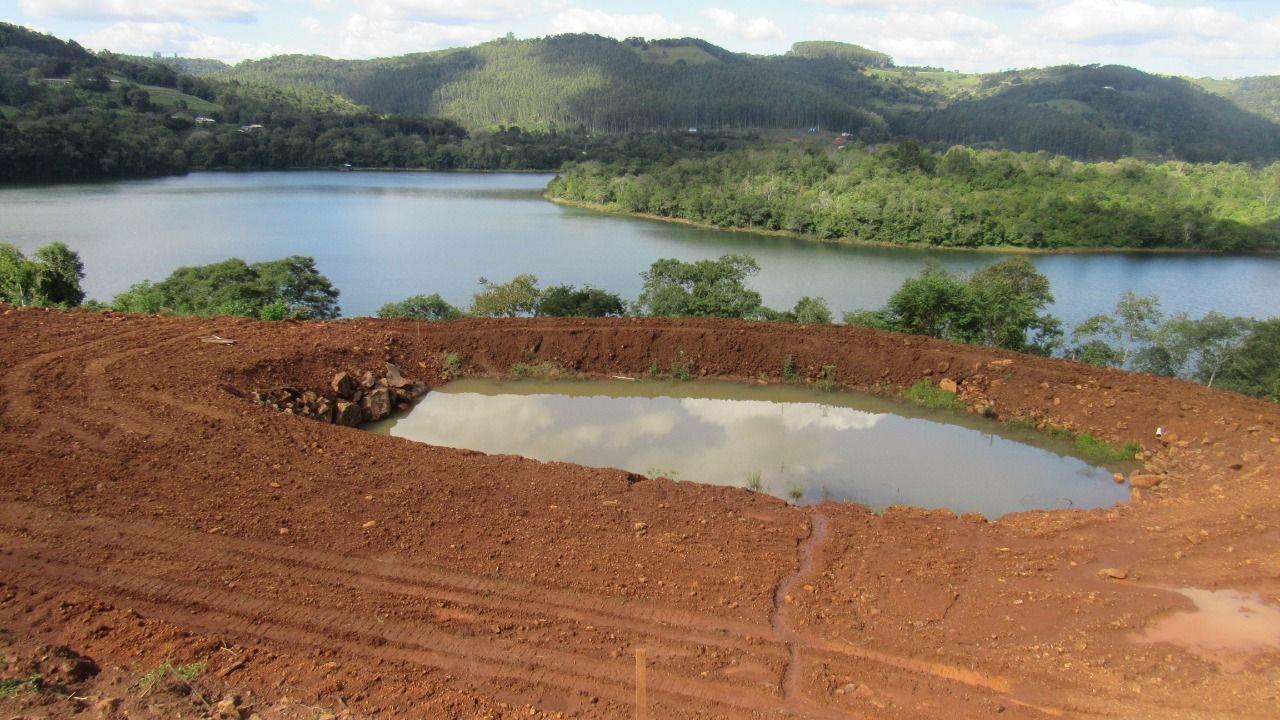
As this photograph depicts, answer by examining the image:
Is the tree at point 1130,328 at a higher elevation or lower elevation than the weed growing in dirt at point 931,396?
higher

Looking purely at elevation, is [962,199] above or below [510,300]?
above

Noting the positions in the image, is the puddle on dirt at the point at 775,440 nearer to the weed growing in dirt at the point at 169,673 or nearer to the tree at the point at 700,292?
the tree at the point at 700,292

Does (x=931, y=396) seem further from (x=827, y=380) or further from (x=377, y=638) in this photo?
(x=377, y=638)

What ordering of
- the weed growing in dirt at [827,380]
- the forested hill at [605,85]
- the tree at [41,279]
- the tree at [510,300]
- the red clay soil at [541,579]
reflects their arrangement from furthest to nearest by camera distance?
the forested hill at [605,85] → the tree at [510,300] → the tree at [41,279] → the weed growing in dirt at [827,380] → the red clay soil at [541,579]

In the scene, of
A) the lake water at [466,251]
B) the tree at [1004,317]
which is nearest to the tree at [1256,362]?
the tree at [1004,317]

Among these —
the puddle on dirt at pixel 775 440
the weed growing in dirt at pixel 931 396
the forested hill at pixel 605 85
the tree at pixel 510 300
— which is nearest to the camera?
the puddle on dirt at pixel 775 440

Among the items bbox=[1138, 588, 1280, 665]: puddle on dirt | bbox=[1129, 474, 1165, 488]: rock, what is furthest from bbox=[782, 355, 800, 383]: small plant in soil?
bbox=[1138, 588, 1280, 665]: puddle on dirt

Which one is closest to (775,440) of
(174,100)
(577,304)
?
(577,304)
